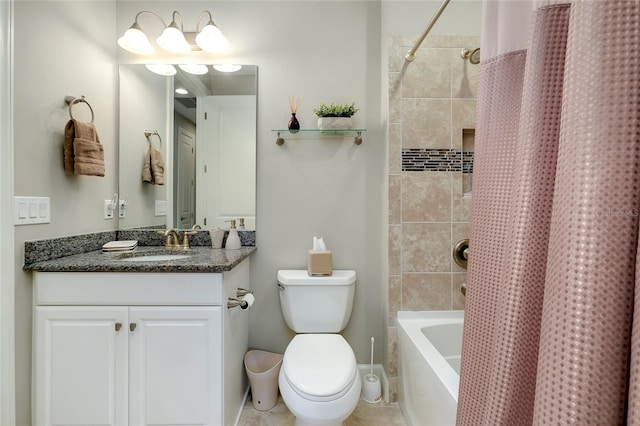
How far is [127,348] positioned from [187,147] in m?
1.21

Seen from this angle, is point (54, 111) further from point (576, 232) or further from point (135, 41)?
point (576, 232)

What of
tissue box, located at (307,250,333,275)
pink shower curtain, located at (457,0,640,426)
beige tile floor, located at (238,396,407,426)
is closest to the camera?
pink shower curtain, located at (457,0,640,426)

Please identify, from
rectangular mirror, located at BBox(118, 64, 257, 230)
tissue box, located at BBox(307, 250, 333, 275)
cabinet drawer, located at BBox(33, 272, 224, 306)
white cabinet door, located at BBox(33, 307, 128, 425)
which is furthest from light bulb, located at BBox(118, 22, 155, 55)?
tissue box, located at BBox(307, 250, 333, 275)

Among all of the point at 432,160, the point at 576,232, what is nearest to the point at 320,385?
the point at 576,232

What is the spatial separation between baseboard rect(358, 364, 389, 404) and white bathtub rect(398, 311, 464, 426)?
0.28ft

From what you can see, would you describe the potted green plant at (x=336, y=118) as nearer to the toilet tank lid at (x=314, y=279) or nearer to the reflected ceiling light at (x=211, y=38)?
the reflected ceiling light at (x=211, y=38)

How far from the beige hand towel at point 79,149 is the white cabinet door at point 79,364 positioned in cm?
67

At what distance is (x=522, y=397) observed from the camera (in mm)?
491

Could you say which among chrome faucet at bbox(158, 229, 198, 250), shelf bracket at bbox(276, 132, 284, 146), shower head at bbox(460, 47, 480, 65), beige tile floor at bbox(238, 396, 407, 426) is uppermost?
shower head at bbox(460, 47, 480, 65)

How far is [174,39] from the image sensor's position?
1.88 metres

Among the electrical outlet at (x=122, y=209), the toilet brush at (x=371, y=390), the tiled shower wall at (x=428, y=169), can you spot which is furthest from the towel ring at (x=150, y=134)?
the toilet brush at (x=371, y=390)

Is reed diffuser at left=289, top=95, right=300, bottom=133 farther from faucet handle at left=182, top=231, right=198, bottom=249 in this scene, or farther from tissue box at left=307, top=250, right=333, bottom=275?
faucet handle at left=182, top=231, right=198, bottom=249

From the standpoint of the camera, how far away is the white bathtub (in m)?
1.16

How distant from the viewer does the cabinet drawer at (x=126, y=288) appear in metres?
1.36
